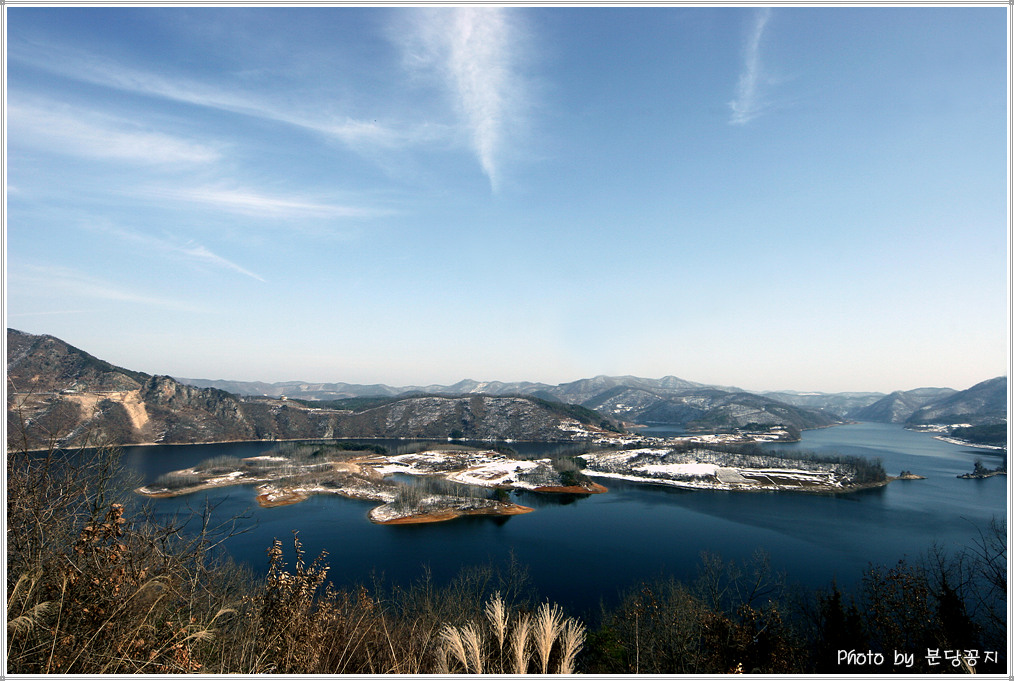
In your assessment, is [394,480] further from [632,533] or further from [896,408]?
[896,408]

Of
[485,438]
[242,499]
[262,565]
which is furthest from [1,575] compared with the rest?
[485,438]

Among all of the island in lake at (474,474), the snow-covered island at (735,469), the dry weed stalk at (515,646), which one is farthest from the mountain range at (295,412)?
the dry weed stalk at (515,646)

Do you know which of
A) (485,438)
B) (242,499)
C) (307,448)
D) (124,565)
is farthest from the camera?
(485,438)

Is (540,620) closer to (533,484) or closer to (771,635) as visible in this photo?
(771,635)

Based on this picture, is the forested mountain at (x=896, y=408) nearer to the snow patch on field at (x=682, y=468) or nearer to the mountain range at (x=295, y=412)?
the mountain range at (x=295, y=412)

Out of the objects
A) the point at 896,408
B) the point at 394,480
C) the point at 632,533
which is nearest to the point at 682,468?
the point at 632,533

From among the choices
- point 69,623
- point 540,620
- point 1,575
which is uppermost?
point 1,575

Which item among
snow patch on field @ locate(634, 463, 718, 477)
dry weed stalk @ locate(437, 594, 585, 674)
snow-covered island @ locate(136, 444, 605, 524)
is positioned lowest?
snow-covered island @ locate(136, 444, 605, 524)

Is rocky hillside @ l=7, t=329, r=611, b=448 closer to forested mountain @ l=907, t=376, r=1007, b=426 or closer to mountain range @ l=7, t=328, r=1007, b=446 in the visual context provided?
mountain range @ l=7, t=328, r=1007, b=446

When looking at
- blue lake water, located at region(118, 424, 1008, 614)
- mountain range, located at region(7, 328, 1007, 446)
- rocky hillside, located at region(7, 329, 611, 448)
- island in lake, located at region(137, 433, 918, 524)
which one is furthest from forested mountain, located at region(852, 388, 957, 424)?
blue lake water, located at region(118, 424, 1008, 614)
